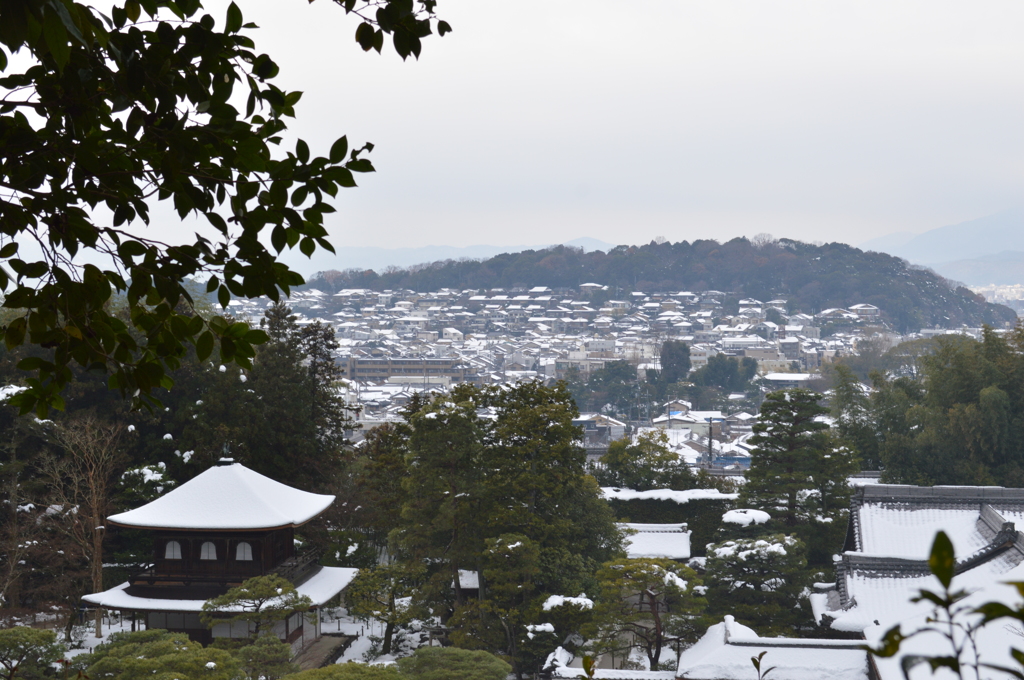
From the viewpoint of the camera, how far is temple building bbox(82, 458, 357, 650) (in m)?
11.3

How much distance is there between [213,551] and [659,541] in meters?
8.34

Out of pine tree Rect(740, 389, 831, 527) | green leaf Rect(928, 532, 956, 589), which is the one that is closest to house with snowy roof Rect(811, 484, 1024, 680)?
pine tree Rect(740, 389, 831, 527)

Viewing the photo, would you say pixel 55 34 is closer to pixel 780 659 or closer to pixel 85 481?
pixel 780 659

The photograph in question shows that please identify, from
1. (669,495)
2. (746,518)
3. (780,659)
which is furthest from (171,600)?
(669,495)

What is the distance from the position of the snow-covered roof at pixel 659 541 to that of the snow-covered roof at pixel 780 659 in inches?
230

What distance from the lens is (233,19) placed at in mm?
1632

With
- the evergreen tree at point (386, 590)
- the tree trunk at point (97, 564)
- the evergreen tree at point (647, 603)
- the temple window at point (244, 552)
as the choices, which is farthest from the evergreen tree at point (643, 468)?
the tree trunk at point (97, 564)

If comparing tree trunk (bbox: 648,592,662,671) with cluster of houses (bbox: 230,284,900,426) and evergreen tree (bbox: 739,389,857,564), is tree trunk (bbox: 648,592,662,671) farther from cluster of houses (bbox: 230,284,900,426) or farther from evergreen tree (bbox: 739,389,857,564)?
cluster of houses (bbox: 230,284,900,426)

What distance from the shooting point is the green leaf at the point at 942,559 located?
0.78m

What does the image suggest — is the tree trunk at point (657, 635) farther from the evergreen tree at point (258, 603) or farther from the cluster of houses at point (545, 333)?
the cluster of houses at point (545, 333)

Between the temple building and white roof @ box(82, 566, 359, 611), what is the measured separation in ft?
0.04

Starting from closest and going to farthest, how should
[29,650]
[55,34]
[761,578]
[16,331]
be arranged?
[55,34]
[16,331]
[29,650]
[761,578]

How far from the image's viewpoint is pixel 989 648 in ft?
20.1

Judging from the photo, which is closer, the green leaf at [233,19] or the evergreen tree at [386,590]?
the green leaf at [233,19]
